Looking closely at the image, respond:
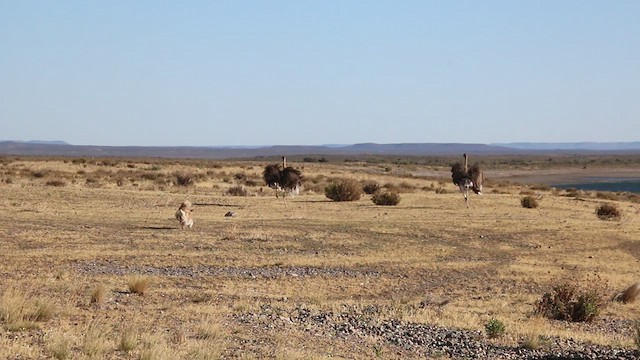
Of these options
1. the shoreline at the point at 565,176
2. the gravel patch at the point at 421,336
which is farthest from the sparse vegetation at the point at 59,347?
the shoreline at the point at 565,176

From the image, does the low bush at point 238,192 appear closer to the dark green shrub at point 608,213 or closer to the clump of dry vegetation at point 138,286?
the dark green shrub at point 608,213

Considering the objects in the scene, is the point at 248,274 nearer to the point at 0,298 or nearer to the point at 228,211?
the point at 0,298

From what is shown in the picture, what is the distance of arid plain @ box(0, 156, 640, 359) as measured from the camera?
11.8 meters

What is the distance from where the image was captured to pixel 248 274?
63.9 ft

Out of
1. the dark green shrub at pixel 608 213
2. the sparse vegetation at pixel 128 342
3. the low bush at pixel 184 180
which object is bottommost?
the dark green shrub at pixel 608 213

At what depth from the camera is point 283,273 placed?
1983cm

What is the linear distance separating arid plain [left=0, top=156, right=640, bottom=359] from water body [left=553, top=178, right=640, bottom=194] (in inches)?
1770

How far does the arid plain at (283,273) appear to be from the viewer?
1177 cm

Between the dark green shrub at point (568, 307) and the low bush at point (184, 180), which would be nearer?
the dark green shrub at point (568, 307)

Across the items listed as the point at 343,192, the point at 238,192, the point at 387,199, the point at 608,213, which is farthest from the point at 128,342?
the point at 238,192

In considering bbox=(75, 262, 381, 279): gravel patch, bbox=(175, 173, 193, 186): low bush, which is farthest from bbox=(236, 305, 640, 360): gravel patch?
bbox=(175, 173, 193, 186): low bush

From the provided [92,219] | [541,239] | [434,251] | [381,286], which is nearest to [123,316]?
[381,286]

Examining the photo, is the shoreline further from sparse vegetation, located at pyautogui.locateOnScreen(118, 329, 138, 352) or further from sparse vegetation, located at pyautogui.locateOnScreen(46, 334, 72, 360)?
sparse vegetation, located at pyautogui.locateOnScreen(46, 334, 72, 360)

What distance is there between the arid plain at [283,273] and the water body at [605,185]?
45.0 meters
